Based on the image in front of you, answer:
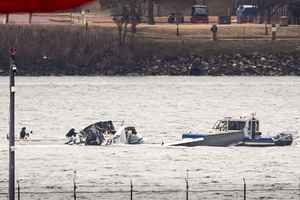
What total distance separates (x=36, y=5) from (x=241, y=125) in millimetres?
37213

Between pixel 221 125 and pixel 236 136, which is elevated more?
pixel 221 125

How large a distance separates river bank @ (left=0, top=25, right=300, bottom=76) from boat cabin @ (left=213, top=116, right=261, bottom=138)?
135 ft

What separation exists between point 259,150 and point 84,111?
18.9 m

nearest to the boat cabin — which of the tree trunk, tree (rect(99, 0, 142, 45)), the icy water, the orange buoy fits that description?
the icy water

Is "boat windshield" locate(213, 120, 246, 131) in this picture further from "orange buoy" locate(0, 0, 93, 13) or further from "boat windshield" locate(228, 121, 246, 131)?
"orange buoy" locate(0, 0, 93, 13)

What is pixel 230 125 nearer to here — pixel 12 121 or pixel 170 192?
pixel 170 192

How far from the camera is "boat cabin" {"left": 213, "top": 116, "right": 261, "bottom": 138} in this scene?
5262cm

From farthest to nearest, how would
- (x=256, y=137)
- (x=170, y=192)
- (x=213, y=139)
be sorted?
(x=256, y=137)
(x=213, y=139)
(x=170, y=192)

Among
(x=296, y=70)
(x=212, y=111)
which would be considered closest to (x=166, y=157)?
(x=212, y=111)

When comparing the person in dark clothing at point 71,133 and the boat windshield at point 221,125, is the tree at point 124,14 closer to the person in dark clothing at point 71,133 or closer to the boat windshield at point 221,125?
the boat windshield at point 221,125

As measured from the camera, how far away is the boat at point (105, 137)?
162ft

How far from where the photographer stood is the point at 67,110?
66062mm

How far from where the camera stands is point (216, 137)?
168 feet

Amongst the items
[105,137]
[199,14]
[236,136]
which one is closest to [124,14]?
[199,14]
